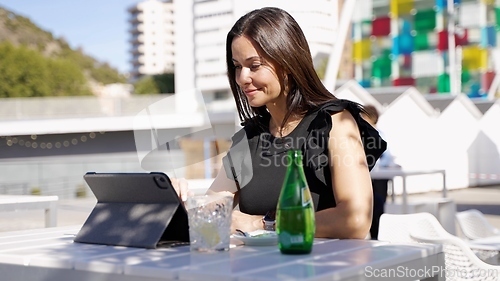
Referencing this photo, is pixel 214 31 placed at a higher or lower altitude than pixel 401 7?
higher

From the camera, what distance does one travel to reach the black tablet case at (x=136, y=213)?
5.28ft

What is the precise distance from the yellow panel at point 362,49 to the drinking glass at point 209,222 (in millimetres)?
26744

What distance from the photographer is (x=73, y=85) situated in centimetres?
7431

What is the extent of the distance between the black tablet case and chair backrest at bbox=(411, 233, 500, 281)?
6.78 ft

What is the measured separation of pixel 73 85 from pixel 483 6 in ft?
180

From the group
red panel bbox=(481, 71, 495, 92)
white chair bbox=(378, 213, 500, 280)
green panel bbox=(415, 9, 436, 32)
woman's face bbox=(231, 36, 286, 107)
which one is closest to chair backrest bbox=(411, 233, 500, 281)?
white chair bbox=(378, 213, 500, 280)

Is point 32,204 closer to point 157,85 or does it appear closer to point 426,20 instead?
point 426,20

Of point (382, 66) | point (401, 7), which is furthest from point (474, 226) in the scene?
point (382, 66)

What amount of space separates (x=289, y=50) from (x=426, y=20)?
2478cm

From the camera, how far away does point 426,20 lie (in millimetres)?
25703

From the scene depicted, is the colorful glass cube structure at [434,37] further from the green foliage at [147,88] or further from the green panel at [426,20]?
the green foliage at [147,88]

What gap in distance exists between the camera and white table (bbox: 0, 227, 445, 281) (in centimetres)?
128

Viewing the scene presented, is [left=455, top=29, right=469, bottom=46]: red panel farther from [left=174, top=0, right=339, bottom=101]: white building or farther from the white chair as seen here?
the white chair

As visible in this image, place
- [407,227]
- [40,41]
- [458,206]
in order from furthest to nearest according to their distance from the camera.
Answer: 1. [40,41]
2. [458,206]
3. [407,227]
